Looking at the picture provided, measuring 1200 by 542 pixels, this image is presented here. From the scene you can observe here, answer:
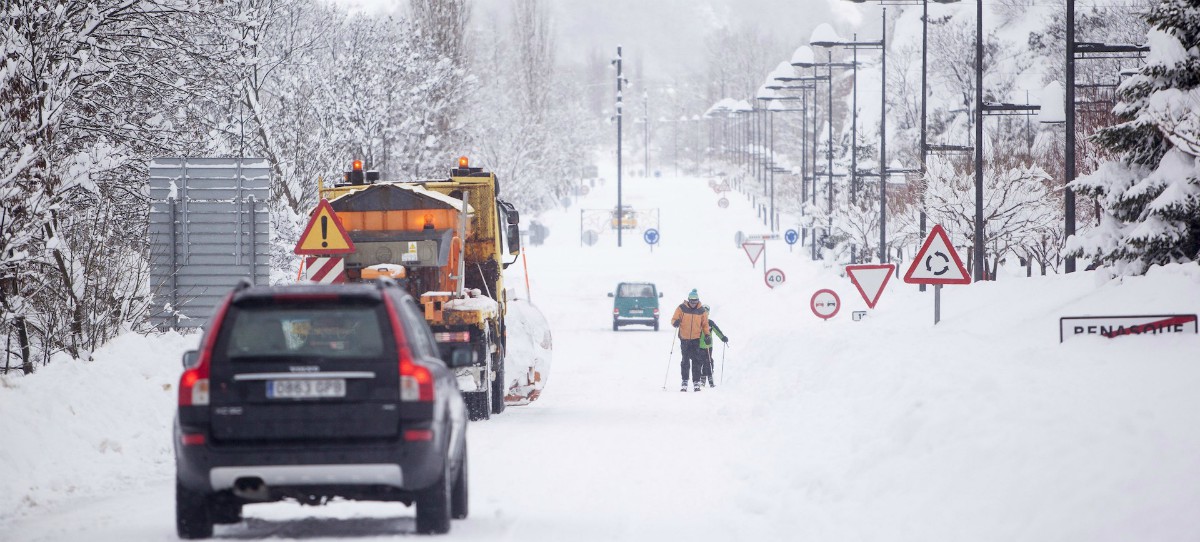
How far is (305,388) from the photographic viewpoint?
27.7 ft

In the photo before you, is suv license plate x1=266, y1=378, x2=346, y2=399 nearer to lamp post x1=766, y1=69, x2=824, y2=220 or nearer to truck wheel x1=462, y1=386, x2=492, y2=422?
truck wheel x1=462, y1=386, x2=492, y2=422

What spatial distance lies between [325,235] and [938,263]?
8612 mm

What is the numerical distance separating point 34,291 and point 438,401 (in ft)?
26.8

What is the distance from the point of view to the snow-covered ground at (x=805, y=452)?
29.4 feet

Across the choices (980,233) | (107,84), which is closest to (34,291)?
(107,84)

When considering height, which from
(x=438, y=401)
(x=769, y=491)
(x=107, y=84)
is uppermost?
(x=107, y=84)

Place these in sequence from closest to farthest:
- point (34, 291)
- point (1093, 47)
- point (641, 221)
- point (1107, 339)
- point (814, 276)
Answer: point (34, 291) < point (1107, 339) < point (1093, 47) < point (814, 276) < point (641, 221)

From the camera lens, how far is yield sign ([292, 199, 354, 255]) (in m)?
16.8

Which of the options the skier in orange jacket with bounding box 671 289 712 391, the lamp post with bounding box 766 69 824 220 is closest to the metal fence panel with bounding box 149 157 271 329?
the skier in orange jacket with bounding box 671 289 712 391

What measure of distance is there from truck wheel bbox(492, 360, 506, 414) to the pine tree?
34.7 ft

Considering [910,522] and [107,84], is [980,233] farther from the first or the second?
[910,522]

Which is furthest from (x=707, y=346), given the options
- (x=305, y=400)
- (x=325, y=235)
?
(x=305, y=400)

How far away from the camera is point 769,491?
11.5 metres

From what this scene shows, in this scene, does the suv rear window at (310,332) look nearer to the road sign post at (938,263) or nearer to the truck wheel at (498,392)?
the truck wheel at (498,392)
